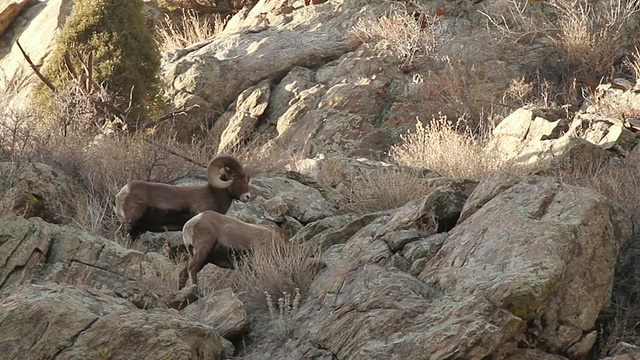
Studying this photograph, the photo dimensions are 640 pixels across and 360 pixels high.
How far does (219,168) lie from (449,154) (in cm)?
446

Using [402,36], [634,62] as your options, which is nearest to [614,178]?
[634,62]

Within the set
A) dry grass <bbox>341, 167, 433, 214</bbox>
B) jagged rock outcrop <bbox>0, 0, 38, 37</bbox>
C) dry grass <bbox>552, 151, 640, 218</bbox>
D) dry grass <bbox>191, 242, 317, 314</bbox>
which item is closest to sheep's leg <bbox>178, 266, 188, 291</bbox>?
dry grass <bbox>191, 242, 317, 314</bbox>

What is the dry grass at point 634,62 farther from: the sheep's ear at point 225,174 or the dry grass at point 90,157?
the sheep's ear at point 225,174

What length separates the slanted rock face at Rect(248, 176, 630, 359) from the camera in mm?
→ 8156

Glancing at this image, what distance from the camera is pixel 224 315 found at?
947 centimetres

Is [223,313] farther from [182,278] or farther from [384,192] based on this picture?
[384,192]

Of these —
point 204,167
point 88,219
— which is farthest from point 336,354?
point 204,167

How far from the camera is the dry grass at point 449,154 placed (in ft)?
52.6

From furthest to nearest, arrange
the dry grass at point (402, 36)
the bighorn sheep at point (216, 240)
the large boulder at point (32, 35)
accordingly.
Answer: the large boulder at point (32, 35) < the dry grass at point (402, 36) < the bighorn sheep at point (216, 240)

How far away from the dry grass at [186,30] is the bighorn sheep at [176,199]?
11.7m

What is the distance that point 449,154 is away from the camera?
16719 millimetres

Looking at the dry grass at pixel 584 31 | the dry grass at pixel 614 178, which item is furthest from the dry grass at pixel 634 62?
the dry grass at pixel 614 178

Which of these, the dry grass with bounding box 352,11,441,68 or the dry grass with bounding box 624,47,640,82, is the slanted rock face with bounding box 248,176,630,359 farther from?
the dry grass with bounding box 352,11,441,68

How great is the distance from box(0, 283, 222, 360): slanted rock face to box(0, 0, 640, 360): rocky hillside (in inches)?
0.6
